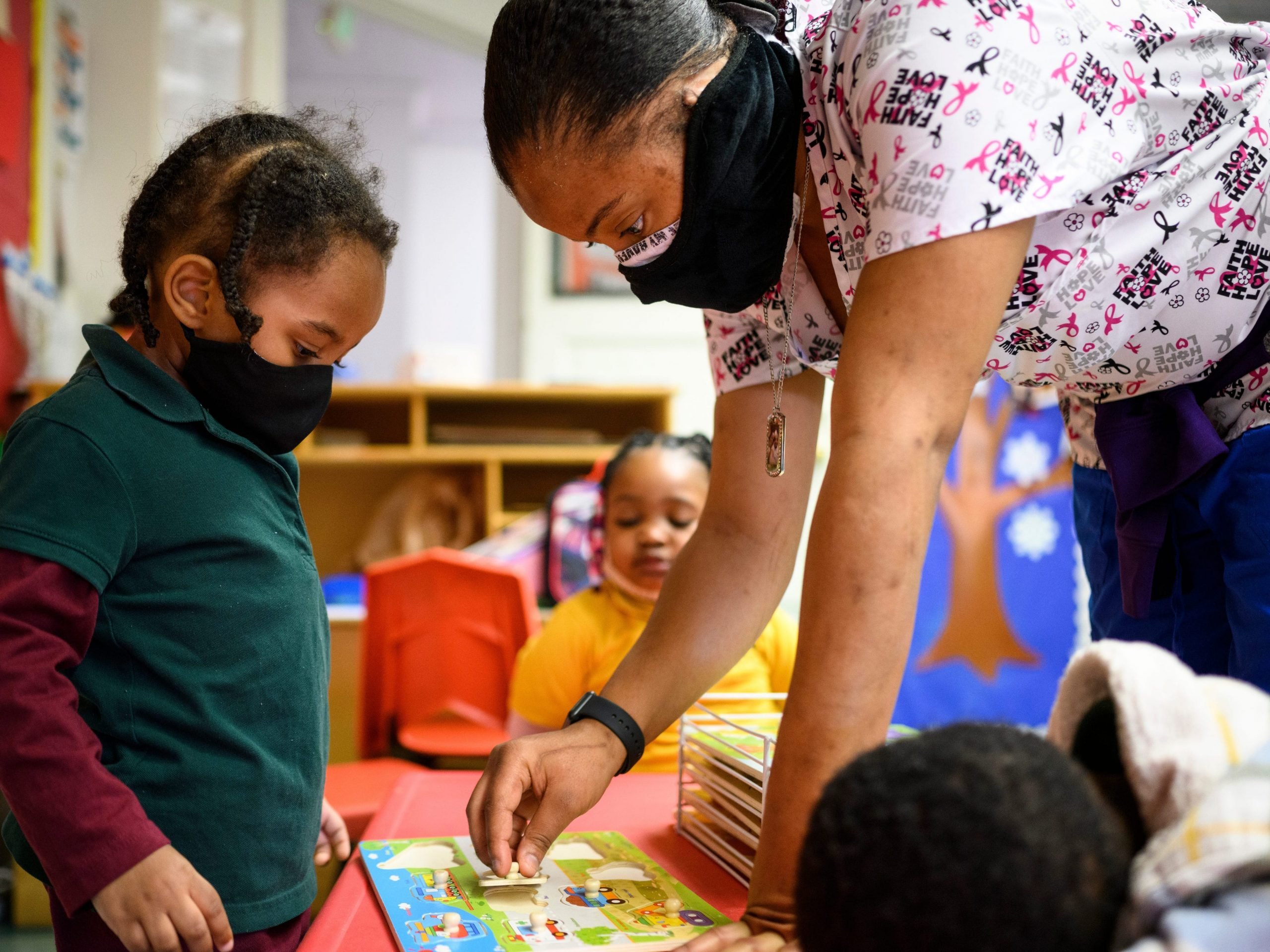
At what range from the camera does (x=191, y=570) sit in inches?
31.6

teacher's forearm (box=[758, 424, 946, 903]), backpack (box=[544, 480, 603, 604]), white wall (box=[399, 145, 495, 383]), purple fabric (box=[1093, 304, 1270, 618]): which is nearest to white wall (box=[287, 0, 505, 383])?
white wall (box=[399, 145, 495, 383])

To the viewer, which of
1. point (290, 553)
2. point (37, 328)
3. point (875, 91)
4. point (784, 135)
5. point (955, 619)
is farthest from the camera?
point (955, 619)

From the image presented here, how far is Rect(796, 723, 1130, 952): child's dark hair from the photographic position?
34cm

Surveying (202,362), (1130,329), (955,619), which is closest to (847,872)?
(1130,329)

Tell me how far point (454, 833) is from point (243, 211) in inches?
21.5

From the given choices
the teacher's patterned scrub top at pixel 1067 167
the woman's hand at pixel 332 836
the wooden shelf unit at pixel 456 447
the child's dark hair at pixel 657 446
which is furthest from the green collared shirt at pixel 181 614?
the wooden shelf unit at pixel 456 447

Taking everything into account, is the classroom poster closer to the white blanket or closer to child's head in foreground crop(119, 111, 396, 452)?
child's head in foreground crop(119, 111, 396, 452)

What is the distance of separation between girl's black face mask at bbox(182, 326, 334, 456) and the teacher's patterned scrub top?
1.35 feet

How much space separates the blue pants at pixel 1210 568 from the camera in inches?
31.4

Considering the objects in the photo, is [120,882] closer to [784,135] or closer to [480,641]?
[784,135]

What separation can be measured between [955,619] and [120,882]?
2867 millimetres

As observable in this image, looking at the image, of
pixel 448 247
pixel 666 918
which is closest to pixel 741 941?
pixel 666 918

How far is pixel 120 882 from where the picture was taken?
678mm

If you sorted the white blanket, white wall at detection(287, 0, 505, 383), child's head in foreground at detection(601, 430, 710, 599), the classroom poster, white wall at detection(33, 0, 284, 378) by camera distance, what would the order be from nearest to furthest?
the white blanket, child's head in foreground at detection(601, 430, 710, 599), the classroom poster, white wall at detection(33, 0, 284, 378), white wall at detection(287, 0, 505, 383)
